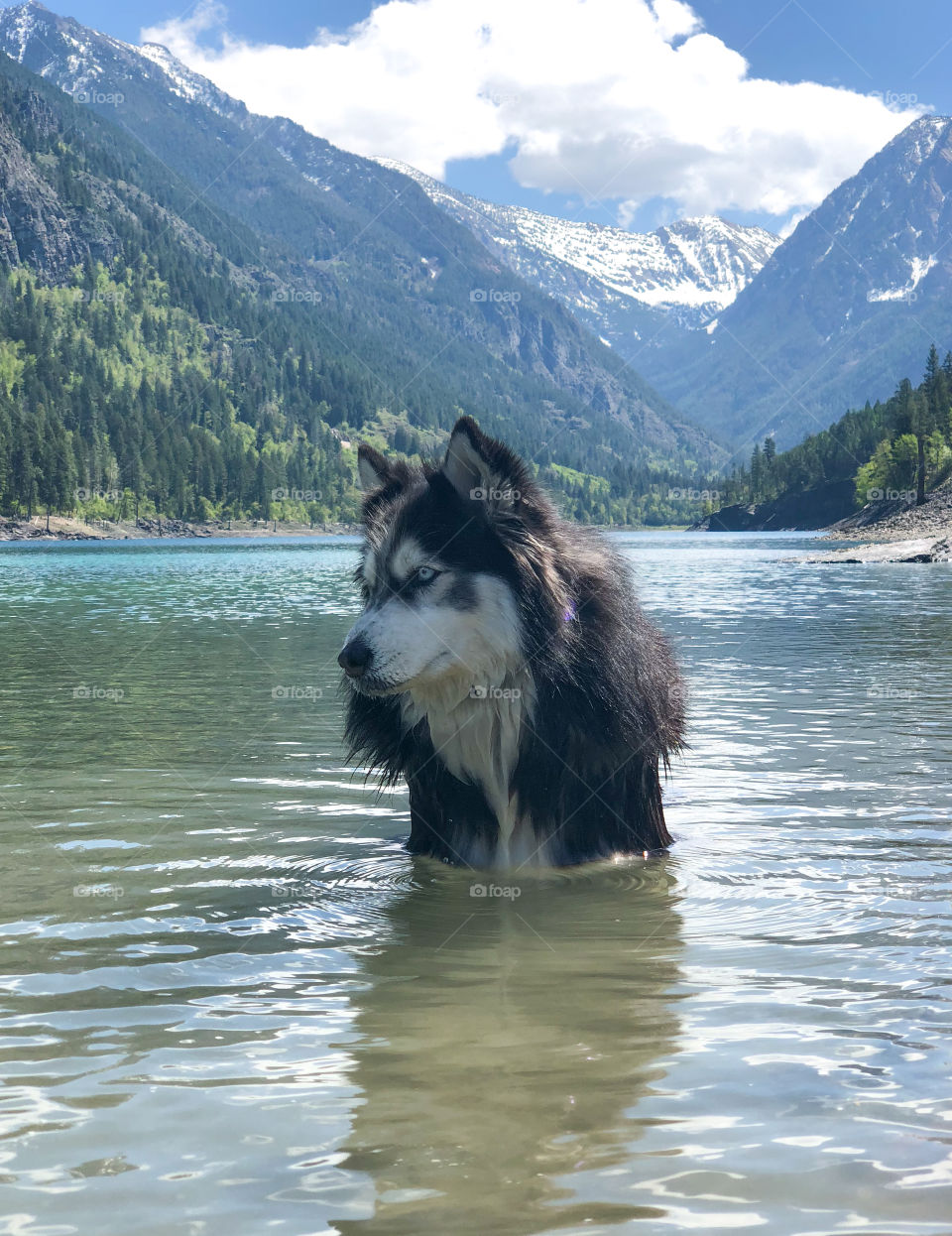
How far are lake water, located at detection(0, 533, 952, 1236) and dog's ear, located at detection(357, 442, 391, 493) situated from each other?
10.2 feet

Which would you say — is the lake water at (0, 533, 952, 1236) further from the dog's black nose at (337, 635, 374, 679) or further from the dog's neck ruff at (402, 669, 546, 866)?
the dog's black nose at (337, 635, 374, 679)

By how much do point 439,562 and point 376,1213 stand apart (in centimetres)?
426

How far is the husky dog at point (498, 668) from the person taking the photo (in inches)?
287

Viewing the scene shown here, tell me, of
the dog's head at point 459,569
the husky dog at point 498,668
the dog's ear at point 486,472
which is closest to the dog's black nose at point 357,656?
the husky dog at point 498,668

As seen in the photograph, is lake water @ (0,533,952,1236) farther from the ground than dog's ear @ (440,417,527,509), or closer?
closer

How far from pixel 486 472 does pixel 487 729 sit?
1.82m

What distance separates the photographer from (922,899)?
7852 mm

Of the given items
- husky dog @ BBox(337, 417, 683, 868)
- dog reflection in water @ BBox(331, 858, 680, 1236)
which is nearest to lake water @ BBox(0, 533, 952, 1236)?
dog reflection in water @ BBox(331, 858, 680, 1236)

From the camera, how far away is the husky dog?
728cm

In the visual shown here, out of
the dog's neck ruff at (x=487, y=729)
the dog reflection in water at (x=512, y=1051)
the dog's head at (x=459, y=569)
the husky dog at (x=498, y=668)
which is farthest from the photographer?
the dog's neck ruff at (x=487, y=729)

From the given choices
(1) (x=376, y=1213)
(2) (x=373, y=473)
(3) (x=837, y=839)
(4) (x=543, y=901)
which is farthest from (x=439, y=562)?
(3) (x=837, y=839)

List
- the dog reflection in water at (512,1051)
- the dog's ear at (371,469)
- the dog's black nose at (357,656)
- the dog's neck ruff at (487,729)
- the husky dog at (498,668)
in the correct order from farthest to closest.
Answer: the dog's ear at (371,469), the dog's neck ruff at (487,729), the husky dog at (498,668), the dog's black nose at (357,656), the dog reflection in water at (512,1051)

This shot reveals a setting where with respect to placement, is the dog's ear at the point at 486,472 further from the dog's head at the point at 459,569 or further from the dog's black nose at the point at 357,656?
the dog's black nose at the point at 357,656

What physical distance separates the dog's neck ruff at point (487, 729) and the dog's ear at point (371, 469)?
1.62 metres
